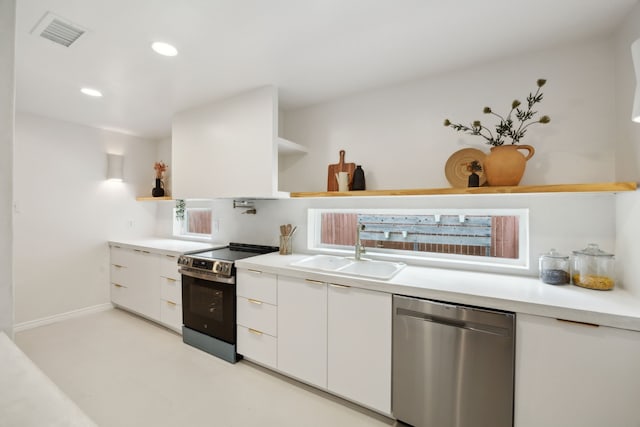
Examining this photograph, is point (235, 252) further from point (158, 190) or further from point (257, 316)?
point (158, 190)

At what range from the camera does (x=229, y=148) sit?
2.56m

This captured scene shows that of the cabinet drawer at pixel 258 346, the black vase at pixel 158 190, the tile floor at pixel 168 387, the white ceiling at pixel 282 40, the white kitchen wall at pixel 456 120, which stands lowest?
the tile floor at pixel 168 387

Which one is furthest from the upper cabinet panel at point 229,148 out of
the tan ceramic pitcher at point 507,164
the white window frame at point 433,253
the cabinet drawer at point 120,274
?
the tan ceramic pitcher at point 507,164

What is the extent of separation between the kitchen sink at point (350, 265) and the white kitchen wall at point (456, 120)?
25.7 inches

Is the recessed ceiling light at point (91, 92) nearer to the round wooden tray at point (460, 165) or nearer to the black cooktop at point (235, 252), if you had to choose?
the black cooktop at point (235, 252)

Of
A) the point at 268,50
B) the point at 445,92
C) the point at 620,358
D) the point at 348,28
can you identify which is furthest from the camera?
the point at 445,92

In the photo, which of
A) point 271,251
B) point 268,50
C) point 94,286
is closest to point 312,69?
point 268,50

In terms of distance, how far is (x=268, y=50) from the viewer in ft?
5.96

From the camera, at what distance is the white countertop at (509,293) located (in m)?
1.26

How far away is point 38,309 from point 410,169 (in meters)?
4.22

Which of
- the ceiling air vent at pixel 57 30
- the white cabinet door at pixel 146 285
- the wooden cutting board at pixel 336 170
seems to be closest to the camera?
the ceiling air vent at pixel 57 30

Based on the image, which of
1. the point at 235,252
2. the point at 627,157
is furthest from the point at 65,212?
the point at 627,157

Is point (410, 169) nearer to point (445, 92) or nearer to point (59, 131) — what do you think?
point (445, 92)

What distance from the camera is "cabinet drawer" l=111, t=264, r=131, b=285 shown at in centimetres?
341
